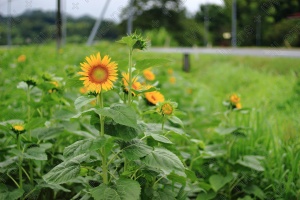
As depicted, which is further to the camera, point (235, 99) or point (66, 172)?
point (235, 99)

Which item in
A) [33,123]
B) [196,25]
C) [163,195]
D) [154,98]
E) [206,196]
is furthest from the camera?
[196,25]

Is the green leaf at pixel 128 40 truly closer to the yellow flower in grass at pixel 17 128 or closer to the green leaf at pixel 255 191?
the yellow flower in grass at pixel 17 128

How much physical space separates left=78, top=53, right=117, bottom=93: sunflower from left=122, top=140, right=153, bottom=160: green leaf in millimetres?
179

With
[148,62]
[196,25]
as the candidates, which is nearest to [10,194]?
[148,62]

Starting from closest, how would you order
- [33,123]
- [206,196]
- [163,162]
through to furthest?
[163,162], [33,123], [206,196]

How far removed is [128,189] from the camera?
1.16m

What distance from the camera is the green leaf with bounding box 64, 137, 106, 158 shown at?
3.80ft

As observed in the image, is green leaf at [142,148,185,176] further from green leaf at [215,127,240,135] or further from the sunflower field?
green leaf at [215,127,240,135]

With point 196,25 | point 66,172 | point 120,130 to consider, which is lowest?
point 66,172

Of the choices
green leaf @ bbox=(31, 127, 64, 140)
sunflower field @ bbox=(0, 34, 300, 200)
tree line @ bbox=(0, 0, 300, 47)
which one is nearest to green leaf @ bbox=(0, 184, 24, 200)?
sunflower field @ bbox=(0, 34, 300, 200)

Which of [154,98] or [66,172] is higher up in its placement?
[154,98]

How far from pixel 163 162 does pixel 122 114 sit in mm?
170

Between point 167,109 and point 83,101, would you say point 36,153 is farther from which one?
point 167,109

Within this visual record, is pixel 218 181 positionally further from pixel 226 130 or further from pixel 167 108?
pixel 167 108
